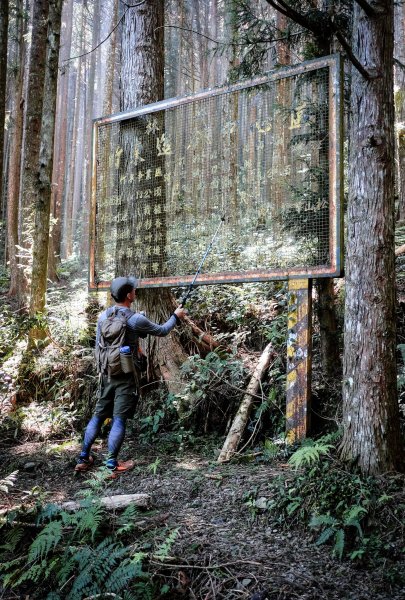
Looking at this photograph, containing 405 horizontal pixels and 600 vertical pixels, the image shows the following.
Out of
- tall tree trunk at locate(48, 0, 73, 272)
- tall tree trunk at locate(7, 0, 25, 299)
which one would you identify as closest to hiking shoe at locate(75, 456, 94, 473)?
tall tree trunk at locate(7, 0, 25, 299)

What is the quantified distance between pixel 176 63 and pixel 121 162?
25.0 m

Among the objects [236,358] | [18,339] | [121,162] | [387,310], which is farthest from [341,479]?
[18,339]

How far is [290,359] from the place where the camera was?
5.44 metres

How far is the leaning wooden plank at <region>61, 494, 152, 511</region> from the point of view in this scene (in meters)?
4.09

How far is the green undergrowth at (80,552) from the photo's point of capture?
3.10 meters

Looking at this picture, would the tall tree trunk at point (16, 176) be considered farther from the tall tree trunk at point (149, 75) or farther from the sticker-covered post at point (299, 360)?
the sticker-covered post at point (299, 360)

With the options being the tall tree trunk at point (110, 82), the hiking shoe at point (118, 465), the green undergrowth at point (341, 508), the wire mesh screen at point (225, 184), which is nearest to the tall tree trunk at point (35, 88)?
the wire mesh screen at point (225, 184)

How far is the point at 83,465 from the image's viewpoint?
18.1 feet

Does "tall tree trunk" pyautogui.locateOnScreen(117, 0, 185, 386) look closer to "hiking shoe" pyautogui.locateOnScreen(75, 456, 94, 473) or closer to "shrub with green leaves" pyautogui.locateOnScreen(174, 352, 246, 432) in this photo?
"shrub with green leaves" pyautogui.locateOnScreen(174, 352, 246, 432)

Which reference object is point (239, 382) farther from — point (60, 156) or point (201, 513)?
point (60, 156)

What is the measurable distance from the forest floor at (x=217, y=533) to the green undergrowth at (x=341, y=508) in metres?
0.06

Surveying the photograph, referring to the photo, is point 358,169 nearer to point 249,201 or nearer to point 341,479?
point 249,201

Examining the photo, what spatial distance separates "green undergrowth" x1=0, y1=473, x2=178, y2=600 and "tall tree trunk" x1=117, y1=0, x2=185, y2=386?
11.2 feet

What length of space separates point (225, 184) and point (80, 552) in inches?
176
